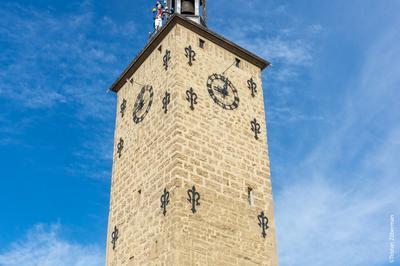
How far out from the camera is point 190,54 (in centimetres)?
1950

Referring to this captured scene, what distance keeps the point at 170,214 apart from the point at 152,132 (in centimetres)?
378

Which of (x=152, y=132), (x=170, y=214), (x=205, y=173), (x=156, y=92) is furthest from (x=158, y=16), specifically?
(x=170, y=214)

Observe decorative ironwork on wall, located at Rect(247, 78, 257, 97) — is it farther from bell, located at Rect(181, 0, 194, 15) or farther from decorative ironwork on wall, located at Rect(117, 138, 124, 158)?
decorative ironwork on wall, located at Rect(117, 138, 124, 158)

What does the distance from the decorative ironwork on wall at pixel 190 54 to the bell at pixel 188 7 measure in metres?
3.74

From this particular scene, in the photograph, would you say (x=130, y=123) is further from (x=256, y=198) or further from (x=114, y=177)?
(x=256, y=198)

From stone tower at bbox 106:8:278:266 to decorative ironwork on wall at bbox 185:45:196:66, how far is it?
0.05 meters

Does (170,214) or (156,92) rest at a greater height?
(156,92)

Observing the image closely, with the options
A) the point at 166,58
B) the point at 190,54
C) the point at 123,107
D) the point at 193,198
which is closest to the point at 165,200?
the point at 193,198

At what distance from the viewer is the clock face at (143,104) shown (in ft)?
65.0

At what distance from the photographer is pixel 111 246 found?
61.8ft

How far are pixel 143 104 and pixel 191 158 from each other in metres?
4.04

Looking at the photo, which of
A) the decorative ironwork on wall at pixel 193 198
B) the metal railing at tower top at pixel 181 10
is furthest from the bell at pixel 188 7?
the decorative ironwork on wall at pixel 193 198

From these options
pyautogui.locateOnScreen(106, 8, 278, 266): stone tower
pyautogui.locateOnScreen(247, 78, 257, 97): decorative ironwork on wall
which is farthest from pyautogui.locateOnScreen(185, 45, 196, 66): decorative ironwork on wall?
pyautogui.locateOnScreen(247, 78, 257, 97): decorative ironwork on wall

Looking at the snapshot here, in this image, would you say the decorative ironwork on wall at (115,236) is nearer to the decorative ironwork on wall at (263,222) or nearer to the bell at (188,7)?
the decorative ironwork on wall at (263,222)
